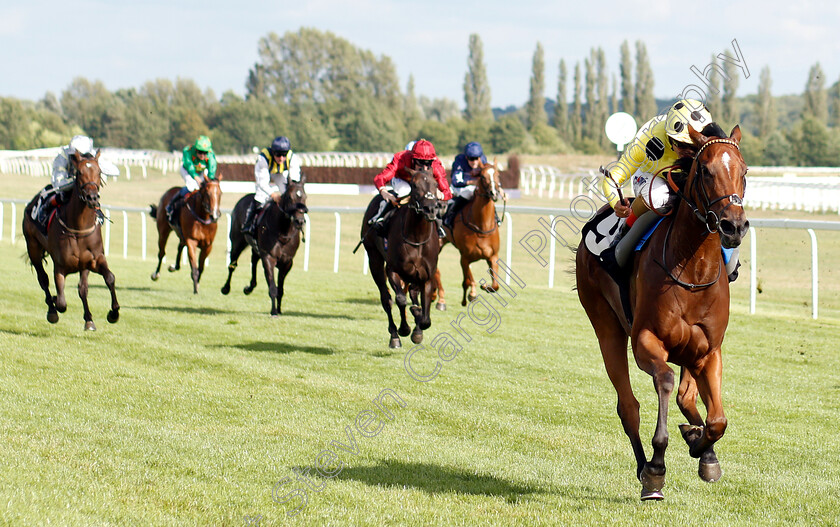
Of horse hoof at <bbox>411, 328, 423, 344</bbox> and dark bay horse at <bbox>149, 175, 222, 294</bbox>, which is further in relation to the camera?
dark bay horse at <bbox>149, 175, 222, 294</bbox>

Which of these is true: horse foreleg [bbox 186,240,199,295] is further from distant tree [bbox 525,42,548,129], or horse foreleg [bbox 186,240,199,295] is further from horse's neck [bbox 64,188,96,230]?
distant tree [bbox 525,42,548,129]

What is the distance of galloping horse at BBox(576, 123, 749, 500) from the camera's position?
397cm

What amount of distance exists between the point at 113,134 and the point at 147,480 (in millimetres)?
71682

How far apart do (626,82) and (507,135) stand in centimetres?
913

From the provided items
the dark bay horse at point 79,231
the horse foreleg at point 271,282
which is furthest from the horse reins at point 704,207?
the horse foreleg at point 271,282

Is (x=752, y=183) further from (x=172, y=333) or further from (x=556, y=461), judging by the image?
(x=556, y=461)

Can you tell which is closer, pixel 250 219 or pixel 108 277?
pixel 108 277

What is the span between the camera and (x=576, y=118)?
71.1 metres

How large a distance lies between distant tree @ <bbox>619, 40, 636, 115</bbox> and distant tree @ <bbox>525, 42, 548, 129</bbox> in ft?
27.2

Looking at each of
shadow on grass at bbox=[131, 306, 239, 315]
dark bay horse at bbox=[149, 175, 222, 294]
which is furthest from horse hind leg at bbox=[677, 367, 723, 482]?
dark bay horse at bbox=[149, 175, 222, 294]

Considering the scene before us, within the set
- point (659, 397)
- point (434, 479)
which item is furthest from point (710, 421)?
point (434, 479)

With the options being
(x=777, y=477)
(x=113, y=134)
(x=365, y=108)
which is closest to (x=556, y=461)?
(x=777, y=477)

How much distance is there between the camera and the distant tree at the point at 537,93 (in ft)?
234

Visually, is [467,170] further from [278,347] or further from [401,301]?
[278,347]
